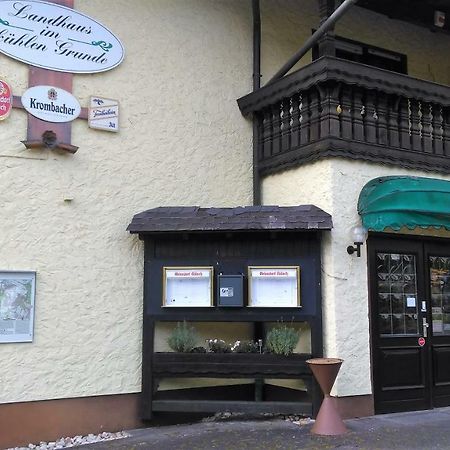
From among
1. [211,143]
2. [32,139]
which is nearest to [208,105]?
[211,143]

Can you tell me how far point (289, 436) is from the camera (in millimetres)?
6281

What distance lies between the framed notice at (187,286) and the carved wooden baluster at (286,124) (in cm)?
200

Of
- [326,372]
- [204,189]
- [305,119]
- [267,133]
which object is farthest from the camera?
[267,133]

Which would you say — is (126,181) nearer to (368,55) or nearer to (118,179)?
(118,179)

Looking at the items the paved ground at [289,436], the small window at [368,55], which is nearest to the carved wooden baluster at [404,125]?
the small window at [368,55]

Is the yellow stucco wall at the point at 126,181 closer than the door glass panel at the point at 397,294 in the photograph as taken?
Yes

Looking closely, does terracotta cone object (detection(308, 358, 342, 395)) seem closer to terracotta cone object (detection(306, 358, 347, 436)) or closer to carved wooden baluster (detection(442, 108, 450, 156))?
terracotta cone object (detection(306, 358, 347, 436))

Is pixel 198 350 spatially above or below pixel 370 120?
below

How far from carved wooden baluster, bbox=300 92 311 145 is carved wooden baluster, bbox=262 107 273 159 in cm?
73

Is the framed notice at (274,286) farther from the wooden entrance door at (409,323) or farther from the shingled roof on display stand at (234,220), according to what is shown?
the wooden entrance door at (409,323)

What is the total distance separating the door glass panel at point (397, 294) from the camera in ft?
24.0

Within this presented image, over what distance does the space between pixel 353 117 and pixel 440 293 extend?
2735mm

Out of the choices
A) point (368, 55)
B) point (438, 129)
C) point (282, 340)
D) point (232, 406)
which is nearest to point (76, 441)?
point (232, 406)

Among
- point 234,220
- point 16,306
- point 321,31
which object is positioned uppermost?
point 321,31
